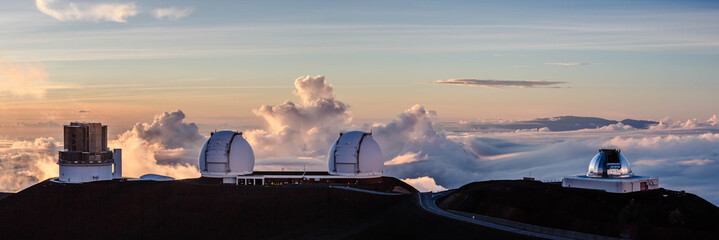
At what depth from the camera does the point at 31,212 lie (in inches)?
3575

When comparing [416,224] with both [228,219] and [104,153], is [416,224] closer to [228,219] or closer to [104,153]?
[228,219]

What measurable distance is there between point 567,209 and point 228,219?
130 feet

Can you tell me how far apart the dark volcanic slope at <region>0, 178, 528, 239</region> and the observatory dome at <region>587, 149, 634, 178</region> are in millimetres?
18786

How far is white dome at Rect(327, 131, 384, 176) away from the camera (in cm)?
10119

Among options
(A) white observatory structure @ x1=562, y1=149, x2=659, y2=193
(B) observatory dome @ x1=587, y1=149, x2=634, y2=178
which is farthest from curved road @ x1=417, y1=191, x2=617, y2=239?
(B) observatory dome @ x1=587, y1=149, x2=634, y2=178

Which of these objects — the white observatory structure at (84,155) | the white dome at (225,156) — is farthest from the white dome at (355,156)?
the white observatory structure at (84,155)

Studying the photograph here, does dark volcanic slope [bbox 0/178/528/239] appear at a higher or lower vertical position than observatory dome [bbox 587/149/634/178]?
lower

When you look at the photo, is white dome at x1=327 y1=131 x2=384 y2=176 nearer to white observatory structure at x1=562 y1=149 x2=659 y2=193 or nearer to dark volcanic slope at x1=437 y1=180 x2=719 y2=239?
dark volcanic slope at x1=437 y1=180 x2=719 y2=239

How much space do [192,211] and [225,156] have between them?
13742 mm

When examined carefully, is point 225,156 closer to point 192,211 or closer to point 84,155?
point 192,211

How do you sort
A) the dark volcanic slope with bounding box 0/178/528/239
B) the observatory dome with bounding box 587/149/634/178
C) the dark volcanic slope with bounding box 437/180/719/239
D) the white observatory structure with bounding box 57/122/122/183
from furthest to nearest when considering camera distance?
1. the white observatory structure with bounding box 57/122/122/183
2. the dark volcanic slope with bounding box 0/178/528/239
3. the observatory dome with bounding box 587/149/634/178
4. the dark volcanic slope with bounding box 437/180/719/239

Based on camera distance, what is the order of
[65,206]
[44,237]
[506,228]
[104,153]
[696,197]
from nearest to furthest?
[506,228] → [696,197] → [44,237] → [65,206] → [104,153]

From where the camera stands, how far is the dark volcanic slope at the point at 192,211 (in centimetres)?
8281

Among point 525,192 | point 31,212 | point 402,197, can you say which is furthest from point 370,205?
point 31,212
